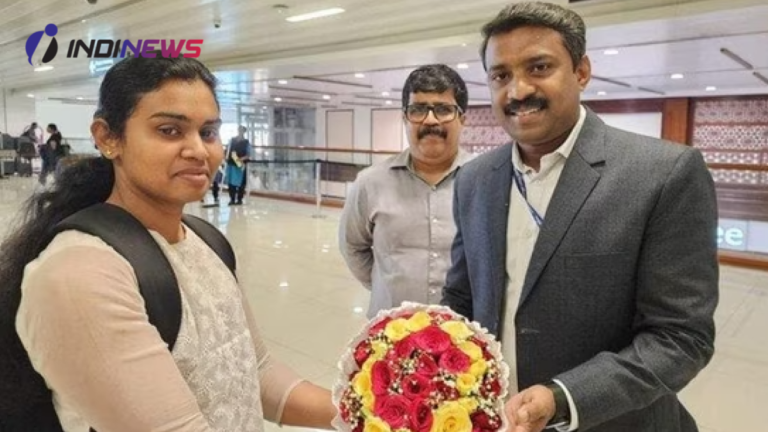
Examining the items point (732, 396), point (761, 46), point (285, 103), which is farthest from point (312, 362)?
point (285, 103)

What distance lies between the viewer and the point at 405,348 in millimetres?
883

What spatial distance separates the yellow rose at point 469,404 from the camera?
82 cm

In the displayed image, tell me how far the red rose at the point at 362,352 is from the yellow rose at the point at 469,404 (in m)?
0.18

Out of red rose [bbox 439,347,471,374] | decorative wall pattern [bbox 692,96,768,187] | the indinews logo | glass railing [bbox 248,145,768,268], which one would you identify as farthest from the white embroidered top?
decorative wall pattern [bbox 692,96,768,187]

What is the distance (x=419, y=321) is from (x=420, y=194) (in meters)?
1.20

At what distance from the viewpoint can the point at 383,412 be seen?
2.72ft

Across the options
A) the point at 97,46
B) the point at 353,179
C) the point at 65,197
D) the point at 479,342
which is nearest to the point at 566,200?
the point at 479,342

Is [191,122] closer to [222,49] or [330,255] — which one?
[330,255]

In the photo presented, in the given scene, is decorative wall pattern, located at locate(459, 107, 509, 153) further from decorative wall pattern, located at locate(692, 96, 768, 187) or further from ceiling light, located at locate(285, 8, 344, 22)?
ceiling light, located at locate(285, 8, 344, 22)

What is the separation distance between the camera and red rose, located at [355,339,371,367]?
36.3 inches

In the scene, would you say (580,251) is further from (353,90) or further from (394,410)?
(353,90)

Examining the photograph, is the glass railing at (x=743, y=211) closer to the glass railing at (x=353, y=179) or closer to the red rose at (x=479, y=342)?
the glass railing at (x=353, y=179)

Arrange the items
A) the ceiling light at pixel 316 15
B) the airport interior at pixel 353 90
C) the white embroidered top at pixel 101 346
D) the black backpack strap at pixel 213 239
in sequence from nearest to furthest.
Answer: the white embroidered top at pixel 101 346
the black backpack strap at pixel 213 239
the airport interior at pixel 353 90
the ceiling light at pixel 316 15

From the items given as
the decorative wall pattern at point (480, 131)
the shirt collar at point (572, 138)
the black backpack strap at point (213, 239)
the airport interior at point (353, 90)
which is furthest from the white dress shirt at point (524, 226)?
the decorative wall pattern at point (480, 131)
